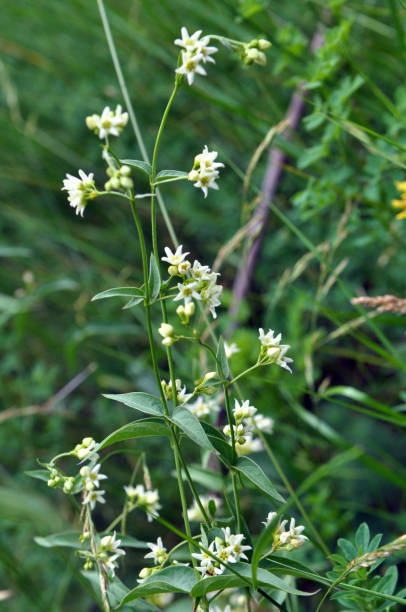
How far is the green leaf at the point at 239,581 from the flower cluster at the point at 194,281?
0.75 feet

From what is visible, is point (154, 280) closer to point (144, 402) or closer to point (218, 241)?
point (144, 402)

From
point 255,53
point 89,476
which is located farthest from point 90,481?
point 255,53

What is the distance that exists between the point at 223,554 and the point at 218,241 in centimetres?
125

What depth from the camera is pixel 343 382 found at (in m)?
1.53

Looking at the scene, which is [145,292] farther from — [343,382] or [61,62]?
[61,62]

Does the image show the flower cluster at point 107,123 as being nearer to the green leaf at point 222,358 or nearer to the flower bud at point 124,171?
the flower bud at point 124,171

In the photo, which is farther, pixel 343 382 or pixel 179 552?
pixel 343 382

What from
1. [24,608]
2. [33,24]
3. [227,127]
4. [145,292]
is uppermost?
[33,24]

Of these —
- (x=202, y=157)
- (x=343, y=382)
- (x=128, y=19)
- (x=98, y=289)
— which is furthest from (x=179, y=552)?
(x=128, y=19)

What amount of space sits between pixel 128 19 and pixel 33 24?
23.4 inches

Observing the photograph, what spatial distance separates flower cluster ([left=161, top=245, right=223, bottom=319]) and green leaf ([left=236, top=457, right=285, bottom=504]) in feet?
0.47

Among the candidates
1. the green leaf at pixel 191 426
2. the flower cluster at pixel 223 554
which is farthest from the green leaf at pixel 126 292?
the flower cluster at pixel 223 554

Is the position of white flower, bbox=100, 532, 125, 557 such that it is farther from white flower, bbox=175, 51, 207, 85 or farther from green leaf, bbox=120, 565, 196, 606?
white flower, bbox=175, 51, 207, 85

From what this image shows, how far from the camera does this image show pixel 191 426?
1.67 ft
